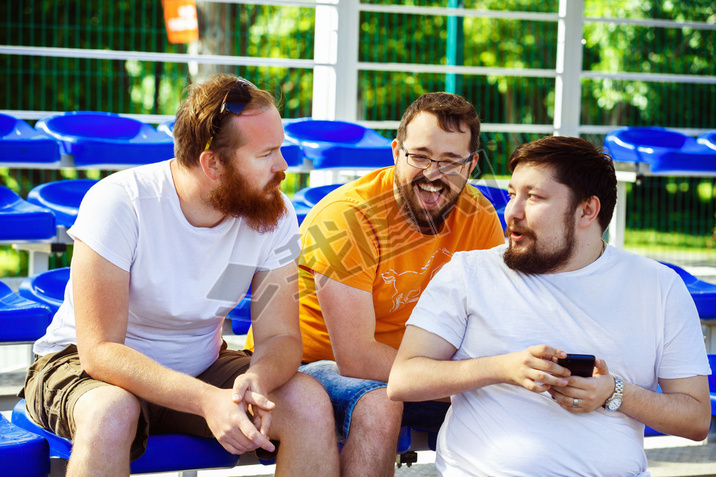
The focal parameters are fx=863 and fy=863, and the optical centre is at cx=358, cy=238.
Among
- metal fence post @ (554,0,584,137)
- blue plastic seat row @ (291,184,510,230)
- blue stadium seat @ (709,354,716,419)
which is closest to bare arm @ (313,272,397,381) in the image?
blue stadium seat @ (709,354,716,419)

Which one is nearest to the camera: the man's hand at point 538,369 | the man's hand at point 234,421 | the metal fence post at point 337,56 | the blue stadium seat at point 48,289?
the man's hand at point 538,369

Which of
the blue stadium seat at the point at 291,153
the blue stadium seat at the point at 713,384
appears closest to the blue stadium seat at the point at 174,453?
the blue stadium seat at the point at 713,384

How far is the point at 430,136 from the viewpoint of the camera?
231 cm

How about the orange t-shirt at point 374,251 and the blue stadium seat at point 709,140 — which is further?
the blue stadium seat at point 709,140

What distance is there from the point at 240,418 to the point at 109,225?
20.8 inches

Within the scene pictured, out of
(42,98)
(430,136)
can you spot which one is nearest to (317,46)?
(42,98)

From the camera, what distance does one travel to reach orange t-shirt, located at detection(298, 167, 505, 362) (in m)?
2.22

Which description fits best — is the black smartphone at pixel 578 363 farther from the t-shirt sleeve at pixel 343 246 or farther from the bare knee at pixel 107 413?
the bare knee at pixel 107 413

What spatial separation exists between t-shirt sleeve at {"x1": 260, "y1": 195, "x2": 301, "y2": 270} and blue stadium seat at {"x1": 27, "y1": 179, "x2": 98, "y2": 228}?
5.29 feet

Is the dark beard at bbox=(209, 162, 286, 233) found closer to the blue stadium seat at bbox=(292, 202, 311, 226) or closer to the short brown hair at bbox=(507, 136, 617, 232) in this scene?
the short brown hair at bbox=(507, 136, 617, 232)

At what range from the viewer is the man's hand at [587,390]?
173 cm

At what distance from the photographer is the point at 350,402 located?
6.78 ft

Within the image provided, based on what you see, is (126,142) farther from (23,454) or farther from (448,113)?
(23,454)

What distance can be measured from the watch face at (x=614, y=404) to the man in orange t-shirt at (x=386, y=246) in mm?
499
